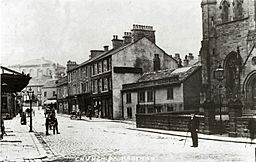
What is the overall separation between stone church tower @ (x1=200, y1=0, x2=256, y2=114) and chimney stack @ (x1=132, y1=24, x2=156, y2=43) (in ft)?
35.8

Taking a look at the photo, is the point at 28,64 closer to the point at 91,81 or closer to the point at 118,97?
the point at 91,81

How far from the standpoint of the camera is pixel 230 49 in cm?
2769

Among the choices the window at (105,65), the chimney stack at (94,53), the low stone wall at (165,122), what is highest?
the chimney stack at (94,53)

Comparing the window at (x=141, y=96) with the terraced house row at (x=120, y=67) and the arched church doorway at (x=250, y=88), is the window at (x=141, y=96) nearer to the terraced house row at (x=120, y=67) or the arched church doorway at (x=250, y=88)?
the terraced house row at (x=120, y=67)

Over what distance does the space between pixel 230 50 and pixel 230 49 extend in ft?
0.29

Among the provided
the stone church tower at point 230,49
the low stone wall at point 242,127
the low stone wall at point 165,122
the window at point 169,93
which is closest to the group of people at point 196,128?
the low stone wall at point 242,127

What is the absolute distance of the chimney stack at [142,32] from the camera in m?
39.0

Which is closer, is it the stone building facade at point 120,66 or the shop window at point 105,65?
the stone building facade at point 120,66

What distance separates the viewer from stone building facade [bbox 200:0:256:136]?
25141mm

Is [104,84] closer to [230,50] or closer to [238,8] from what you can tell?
[230,50]

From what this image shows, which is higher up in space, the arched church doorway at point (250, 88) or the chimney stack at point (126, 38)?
the chimney stack at point (126, 38)

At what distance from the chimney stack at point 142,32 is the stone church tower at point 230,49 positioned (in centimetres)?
1090

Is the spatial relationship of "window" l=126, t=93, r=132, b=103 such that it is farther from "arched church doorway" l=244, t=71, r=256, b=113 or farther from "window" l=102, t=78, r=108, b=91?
"arched church doorway" l=244, t=71, r=256, b=113

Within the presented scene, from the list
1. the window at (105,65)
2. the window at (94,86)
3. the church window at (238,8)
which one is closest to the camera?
the church window at (238,8)
